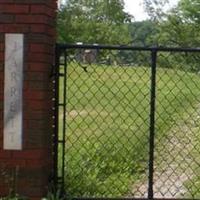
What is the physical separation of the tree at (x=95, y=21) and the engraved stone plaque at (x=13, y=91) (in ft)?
139

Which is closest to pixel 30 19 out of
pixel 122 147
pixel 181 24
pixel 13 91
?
pixel 13 91

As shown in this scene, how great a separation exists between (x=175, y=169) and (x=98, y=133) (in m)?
2.14

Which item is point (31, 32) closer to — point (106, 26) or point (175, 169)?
point (175, 169)

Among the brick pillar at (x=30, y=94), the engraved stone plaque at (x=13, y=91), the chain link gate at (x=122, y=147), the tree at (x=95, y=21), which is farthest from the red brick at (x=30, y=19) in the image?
the tree at (x=95, y=21)

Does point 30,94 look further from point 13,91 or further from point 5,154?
point 5,154

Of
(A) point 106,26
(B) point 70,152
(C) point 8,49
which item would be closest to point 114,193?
(B) point 70,152

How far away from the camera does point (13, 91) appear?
5.54 m

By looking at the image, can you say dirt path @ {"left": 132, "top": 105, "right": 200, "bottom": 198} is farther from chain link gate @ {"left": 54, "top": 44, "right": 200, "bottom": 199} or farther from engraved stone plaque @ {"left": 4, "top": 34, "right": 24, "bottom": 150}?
engraved stone plaque @ {"left": 4, "top": 34, "right": 24, "bottom": 150}

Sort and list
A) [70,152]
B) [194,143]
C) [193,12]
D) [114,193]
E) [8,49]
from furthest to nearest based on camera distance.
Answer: [193,12], [194,143], [70,152], [114,193], [8,49]

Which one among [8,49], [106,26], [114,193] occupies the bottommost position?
[114,193]

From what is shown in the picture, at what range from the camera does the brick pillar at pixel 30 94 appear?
5.50 meters

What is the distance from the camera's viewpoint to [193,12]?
156ft

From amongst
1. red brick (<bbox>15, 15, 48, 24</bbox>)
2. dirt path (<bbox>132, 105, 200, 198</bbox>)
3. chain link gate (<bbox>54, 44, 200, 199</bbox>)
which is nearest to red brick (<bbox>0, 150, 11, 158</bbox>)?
chain link gate (<bbox>54, 44, 200, 199</bbox>)

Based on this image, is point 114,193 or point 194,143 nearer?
point 114,193
